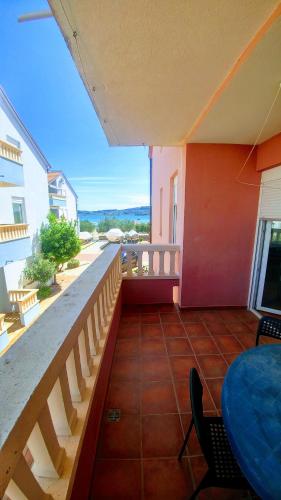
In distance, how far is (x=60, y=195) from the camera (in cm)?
1448

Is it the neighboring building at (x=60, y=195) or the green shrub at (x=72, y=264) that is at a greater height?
the neighboring building at (x=60, y=195)

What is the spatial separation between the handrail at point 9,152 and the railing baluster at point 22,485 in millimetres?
7978

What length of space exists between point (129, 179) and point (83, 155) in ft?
42.5

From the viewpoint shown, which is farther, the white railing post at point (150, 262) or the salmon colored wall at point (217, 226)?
the white railing post at point (150, 262)

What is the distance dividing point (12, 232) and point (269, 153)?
308 inches

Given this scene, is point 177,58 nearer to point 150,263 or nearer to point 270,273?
point 150,263

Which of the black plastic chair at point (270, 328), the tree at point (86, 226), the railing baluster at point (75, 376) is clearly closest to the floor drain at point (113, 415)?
the railing baluster at point (75, 376)

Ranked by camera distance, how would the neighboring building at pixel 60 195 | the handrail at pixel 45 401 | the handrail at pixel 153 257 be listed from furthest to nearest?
the neighboring building at pixel 60 195 → the handrail at pixel 153 257 → the handrail at pixel 45 401

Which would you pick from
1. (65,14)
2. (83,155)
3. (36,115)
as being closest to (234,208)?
(65,14)

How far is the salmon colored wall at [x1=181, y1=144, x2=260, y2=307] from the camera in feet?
10.1

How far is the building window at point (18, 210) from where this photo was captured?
8586 millimetres

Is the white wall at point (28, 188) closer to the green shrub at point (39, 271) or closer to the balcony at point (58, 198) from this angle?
the green shrub at point (39, 271)

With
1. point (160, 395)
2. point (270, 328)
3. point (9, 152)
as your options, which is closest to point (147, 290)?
point (160, 395)

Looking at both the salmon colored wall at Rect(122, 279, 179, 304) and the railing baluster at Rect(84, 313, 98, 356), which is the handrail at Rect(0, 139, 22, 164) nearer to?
the salmon colored wall at Rect(122, 279, 179, 304)
